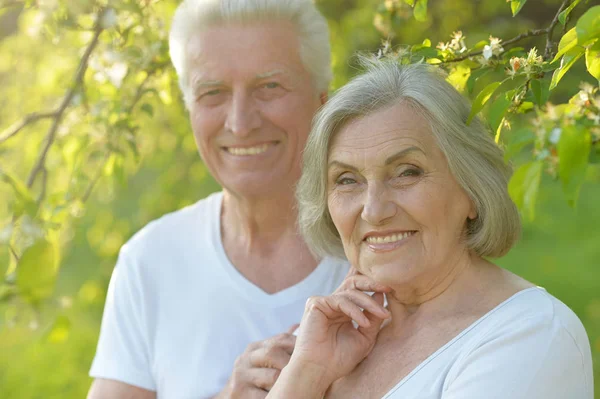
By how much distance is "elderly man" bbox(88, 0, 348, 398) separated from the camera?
2.91m

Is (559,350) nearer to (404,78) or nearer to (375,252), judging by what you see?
(375,252)

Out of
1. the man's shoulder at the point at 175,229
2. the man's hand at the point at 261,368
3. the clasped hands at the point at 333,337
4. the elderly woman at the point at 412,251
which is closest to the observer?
the elderly woman at the point at 412,251

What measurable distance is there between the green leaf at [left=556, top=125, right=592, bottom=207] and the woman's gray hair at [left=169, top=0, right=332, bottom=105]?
1.63 m

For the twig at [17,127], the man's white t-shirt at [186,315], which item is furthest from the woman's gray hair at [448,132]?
the twig at [17,127]

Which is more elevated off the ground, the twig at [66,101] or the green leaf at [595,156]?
the twig at [66,101]

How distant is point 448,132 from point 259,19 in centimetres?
99

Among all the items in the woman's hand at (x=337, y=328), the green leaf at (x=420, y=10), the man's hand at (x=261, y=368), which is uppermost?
the green leaf at (x=420, y=10)

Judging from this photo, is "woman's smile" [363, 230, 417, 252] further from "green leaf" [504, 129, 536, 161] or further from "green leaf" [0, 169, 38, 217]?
"green leaf" [0, 169, 38, 217]

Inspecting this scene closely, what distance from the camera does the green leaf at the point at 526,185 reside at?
1.49 meters

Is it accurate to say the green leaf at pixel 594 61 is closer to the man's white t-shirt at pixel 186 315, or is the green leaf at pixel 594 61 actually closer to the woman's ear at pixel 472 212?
the woman's ear at pixel 472 212

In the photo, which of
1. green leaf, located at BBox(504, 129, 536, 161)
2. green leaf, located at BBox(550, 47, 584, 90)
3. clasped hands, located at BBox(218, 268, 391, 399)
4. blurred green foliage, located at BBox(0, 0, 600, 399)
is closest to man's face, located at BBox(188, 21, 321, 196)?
blurred green foliage, located at BBox(0, 0, 600, 399)

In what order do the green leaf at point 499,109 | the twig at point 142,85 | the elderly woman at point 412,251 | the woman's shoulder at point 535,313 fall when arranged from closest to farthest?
the green leaf at point 499,109, the woman's shoulder at point 535,313, the elderly woman at point 412,251, the twig at point 142,85

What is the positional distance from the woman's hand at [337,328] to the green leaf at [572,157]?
3.21ft

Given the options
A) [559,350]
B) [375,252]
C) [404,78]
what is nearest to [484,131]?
[404,78]
